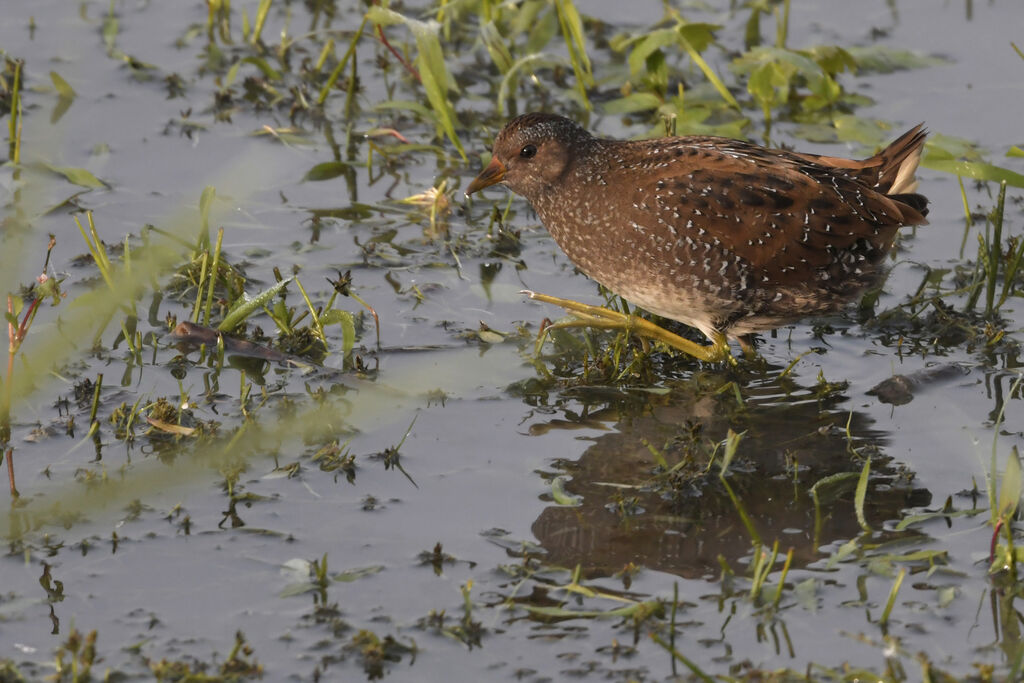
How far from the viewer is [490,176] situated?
523cm

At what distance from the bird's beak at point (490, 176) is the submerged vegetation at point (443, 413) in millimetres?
451

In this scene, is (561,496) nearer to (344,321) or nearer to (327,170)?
(344,321)

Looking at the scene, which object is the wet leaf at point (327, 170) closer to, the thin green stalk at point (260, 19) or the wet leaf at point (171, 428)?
the thin green stalk at point (260, 19)

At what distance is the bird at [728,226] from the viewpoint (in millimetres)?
4523

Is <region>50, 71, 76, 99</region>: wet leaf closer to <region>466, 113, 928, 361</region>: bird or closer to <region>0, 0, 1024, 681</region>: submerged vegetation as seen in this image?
<region>0, 0, 1024, 681</region>: submerged vegetation

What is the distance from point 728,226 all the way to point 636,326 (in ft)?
1.82

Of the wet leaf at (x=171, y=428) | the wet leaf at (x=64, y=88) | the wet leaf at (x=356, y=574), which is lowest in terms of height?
the wet leaf at (x=356, y=574)

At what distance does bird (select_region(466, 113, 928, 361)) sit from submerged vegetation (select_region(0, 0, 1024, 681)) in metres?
0.24

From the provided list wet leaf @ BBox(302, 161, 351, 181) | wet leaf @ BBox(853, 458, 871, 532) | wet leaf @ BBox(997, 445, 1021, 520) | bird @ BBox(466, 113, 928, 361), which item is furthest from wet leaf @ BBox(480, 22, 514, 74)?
wet leaf @ BBox(997, 445, 1021, 520)

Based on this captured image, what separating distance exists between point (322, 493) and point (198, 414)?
0.71 metres

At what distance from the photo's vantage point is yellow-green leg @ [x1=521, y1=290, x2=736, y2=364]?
4.81 metres

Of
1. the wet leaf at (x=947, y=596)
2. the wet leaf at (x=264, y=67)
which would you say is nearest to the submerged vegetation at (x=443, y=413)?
the wet leaf at (x=947, y=596)

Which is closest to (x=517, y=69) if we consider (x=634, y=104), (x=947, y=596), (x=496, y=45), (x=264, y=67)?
(x=496, y=45)

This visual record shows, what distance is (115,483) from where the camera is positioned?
107cm
